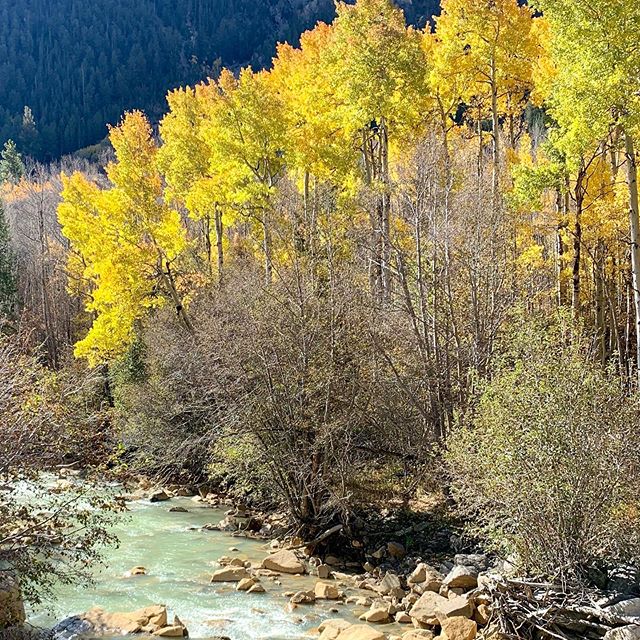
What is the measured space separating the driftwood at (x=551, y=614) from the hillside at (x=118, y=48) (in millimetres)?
A: 102898

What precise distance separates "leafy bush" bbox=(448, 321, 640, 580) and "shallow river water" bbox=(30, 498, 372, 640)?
10.2 feet

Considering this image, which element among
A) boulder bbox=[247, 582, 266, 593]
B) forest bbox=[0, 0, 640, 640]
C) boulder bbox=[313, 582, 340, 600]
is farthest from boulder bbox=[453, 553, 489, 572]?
boulder bbox=[247, 582, 266, 593]

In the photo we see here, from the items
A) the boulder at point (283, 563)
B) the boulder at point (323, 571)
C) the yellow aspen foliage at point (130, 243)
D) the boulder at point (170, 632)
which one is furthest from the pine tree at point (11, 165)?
the boulder at point (170, 632)

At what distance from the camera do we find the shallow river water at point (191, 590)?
9.59m

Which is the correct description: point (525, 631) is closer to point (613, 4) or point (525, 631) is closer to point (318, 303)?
point (318, 303)

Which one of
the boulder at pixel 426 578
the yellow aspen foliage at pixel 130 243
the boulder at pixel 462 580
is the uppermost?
the yellow aspen foliage at pixel 130 243

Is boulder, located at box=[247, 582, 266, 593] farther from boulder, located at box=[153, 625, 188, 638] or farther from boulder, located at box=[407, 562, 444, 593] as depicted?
boulder, located at box=[407, 562, 444, 593]

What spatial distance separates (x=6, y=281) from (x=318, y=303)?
25.4m

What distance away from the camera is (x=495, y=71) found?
18.8 metres

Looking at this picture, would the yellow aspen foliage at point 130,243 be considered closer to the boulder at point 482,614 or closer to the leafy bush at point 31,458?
the leafy bush at point 31,458

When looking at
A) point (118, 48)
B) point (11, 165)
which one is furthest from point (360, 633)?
point (118, 48)

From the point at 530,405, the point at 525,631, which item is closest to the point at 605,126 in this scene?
the point at 530,405

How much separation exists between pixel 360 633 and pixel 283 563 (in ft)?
11.4

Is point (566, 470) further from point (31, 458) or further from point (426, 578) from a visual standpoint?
point (31, 458)
